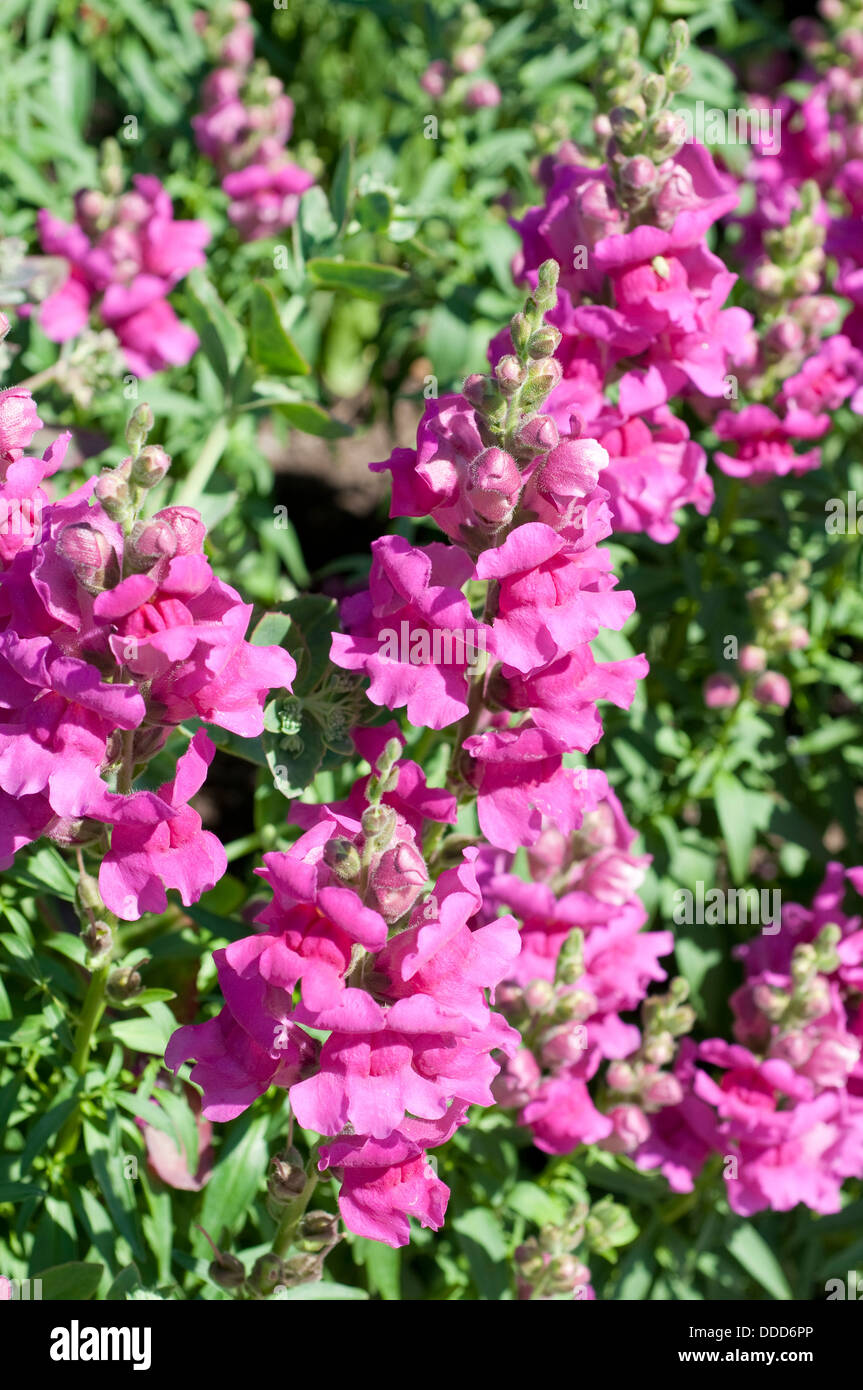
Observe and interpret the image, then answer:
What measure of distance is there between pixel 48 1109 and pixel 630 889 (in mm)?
1063

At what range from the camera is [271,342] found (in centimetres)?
267

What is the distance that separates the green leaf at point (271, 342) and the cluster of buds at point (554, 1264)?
1654 mm

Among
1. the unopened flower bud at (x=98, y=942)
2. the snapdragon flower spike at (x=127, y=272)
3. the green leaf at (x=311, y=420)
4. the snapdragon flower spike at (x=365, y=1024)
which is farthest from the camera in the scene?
the snapdragon flower spike at (x=127, y=272)

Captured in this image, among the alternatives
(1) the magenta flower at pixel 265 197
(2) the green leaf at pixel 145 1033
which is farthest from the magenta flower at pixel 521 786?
(1) the magenta flower at pixel 265 197

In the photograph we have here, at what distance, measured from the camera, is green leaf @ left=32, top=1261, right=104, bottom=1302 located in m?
2.10

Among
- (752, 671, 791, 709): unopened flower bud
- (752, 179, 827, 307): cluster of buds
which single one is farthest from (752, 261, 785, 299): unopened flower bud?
(752, 671, 791, 709): unopened flower bud

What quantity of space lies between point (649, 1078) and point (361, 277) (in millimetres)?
1635

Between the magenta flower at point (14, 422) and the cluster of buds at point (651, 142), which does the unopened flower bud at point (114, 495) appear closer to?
the magenta flower at point (14, 422)

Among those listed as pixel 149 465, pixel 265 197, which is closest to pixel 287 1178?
pixel 149 465

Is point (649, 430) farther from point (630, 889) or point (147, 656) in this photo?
point (147, 656)

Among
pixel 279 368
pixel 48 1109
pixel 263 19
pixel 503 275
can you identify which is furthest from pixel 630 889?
pixel 263 19

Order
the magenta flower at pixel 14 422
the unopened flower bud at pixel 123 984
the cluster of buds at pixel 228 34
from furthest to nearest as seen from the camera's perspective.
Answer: the cluster of buds at pixel 228 34
the unopened flower bud at pixel 123 984
the magenta flower at pixel 14 422

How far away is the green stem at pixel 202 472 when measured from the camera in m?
2.78

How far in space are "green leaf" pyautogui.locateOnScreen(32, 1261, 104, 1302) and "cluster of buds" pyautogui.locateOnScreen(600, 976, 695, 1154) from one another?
0.98 meters
